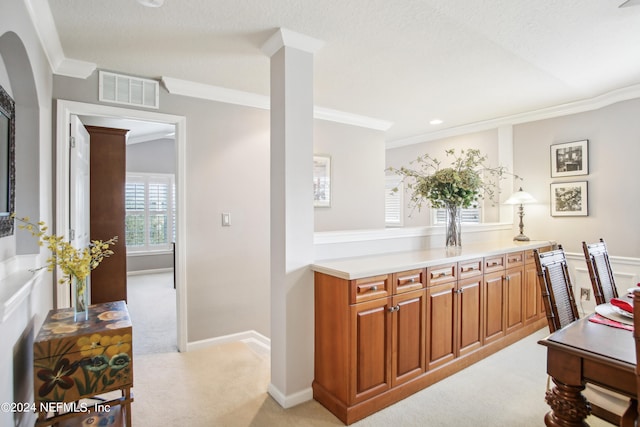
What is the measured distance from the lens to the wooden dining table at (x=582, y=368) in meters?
1.22

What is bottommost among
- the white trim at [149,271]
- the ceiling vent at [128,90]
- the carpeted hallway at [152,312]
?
the carpeted hallway at [152,312]

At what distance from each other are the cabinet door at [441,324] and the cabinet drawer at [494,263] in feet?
1.69

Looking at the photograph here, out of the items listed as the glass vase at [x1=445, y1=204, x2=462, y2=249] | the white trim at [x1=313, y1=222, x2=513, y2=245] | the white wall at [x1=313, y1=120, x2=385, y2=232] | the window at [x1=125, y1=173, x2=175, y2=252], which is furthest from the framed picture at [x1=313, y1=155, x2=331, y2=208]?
the window at [x1=125, y1=173, x2=175, y2=252]

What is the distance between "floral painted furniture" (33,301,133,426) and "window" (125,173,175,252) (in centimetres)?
591

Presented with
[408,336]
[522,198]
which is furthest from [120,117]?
[522,198]

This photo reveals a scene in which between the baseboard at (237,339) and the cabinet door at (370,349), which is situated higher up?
the cabinet door at (370,349)

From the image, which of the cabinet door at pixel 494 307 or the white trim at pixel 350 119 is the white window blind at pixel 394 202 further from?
the cabinet door at pixel 494 307

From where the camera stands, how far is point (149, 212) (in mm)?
7438

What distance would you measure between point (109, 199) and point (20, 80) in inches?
95.1

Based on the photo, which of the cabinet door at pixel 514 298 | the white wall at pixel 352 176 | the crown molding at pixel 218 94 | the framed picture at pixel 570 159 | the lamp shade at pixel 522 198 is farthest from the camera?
the white wall at pixel 352 176

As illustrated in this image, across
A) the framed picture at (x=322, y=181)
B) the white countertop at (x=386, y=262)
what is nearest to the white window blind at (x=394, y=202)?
the framed picture at (x=322, y=181)

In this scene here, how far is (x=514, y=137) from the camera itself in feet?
14.4

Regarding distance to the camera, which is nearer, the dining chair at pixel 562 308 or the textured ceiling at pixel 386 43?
the dining chair at pixel 562 308

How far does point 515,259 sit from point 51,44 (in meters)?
4.11
